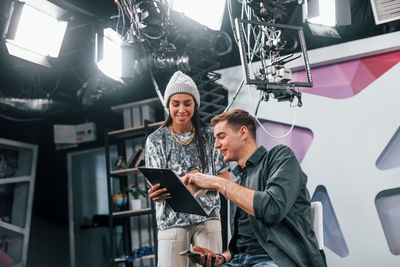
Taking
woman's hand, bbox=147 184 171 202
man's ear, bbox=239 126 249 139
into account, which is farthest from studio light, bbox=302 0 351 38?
woman's hand, bbox=147 184 171 202

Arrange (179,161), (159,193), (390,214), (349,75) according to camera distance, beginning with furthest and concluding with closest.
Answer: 1. (349,75)
2. (390,214)
3. (179,161)
4. (159,193)

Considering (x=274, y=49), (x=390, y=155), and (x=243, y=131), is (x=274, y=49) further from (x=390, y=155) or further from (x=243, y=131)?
(x=390, y=155)

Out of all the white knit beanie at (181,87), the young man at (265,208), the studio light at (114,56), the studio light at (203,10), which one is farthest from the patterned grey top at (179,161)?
the studio light at (114,56)

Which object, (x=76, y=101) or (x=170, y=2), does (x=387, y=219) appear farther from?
(x=76, y=101)

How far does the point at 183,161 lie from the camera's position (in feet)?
7.01

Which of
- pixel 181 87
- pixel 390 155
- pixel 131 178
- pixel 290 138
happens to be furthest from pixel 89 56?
pixel 390 155

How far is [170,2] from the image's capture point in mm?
2889

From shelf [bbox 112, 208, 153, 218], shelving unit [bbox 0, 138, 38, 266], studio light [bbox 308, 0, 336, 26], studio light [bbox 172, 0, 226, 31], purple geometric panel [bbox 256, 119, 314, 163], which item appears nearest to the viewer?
studio light [bbox 172, 0, 226, 31]

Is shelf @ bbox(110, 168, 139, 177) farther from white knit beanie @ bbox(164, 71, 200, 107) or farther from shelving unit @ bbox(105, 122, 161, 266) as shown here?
white knit beanie @ bbox(164, 71, 200, 107)

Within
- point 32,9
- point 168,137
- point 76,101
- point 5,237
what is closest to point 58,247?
point 5,237

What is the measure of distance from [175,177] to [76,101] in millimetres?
3745

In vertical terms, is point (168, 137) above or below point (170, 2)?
below

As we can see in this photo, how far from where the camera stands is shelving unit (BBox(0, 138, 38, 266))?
485 centimetres

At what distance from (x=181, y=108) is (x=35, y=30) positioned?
2175 millimetres
